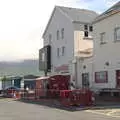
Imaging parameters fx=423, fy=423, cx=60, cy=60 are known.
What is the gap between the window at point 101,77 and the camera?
129 ft

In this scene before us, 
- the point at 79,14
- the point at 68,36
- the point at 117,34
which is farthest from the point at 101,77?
→ the point at 79,14

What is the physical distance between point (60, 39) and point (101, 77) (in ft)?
48.7

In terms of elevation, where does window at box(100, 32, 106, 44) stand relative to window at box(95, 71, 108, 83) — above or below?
above

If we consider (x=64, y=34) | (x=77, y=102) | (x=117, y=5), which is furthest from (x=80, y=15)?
(x=77, y=102)

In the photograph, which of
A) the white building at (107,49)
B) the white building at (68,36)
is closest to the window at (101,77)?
the white building at (107,49)

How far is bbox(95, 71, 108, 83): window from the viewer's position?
39312 mm

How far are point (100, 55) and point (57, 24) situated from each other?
51.7 feet

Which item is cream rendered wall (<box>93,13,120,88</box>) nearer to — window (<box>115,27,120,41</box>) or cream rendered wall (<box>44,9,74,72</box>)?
window (<box>115,27,120,41</box>)

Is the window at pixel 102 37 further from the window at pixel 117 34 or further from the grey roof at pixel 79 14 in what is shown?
the grey roof at pixel 79 14

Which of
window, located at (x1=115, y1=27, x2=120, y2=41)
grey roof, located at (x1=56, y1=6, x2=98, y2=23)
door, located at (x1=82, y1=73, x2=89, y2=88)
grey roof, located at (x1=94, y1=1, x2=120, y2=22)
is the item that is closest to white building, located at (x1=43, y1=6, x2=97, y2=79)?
grey roof, located at (x1=56, y1=6, x2=98, y2=23)

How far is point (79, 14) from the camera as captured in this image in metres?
54.1

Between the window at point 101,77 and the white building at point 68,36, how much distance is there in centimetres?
775

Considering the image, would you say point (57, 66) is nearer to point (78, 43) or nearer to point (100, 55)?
point (78, 43)

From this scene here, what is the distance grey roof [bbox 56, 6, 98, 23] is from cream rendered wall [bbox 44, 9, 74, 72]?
2.25 feet
